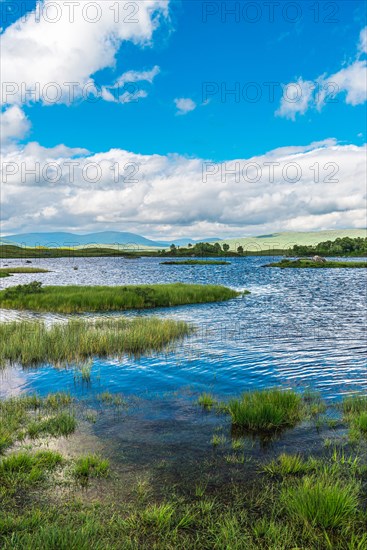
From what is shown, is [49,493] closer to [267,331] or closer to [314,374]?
[314,374]

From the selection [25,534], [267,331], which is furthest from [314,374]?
[25,534]

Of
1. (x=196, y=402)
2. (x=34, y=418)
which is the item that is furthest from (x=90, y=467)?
(x=196, y=402)

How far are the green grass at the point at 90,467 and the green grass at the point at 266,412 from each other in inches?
190

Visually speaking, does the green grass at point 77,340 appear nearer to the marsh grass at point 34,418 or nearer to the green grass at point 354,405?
the marsh grass at point 34,418

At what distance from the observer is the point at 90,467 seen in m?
9.34

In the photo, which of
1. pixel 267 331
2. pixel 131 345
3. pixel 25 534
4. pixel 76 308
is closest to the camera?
pixel 25 534

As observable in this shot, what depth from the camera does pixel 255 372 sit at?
19.2m

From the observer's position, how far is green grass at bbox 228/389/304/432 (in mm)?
12078

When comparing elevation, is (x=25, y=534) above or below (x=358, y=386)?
above

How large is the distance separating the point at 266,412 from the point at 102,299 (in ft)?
108

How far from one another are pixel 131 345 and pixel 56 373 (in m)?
6.20

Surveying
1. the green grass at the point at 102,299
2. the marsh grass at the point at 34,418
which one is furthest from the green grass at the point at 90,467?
the green grass at the point at 102,299

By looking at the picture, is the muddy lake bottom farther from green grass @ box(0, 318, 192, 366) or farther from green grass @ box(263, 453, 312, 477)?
green grass @ box(0, 318, 192, 366)

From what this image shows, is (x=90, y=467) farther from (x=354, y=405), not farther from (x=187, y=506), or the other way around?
(x=354, y=405)
